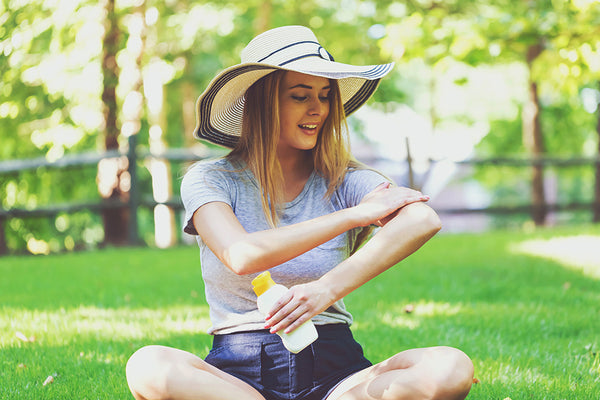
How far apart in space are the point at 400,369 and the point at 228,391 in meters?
0.55

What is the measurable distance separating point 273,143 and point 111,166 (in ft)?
24.3

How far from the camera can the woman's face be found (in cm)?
249

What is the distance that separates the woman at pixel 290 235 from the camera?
81.7 inches

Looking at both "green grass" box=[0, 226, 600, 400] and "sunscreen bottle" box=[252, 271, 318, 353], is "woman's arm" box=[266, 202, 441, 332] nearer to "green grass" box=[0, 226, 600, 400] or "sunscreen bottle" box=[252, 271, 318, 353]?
"sunscreen bottle" box=[252, 271, 318, 353]

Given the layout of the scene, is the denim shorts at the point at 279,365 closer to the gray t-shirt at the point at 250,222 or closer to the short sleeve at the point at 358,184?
the gray t-shirt at the point at 250,222

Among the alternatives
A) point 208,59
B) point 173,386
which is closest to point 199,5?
point 208,59

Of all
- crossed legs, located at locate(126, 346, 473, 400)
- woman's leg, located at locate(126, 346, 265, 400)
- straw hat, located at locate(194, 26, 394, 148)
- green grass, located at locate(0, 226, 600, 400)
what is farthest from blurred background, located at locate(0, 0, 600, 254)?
woman's leg, located at locate(126, 346, 265, 400)

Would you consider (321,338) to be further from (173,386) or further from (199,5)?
(199,5)

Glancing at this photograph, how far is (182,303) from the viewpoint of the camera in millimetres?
4840

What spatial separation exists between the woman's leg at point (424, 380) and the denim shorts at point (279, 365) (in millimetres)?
129

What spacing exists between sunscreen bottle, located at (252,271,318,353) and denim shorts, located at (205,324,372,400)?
0.63 ft

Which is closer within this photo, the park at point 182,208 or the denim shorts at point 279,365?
the denim shorts at point 279,365

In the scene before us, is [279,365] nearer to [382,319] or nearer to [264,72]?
[264,72]

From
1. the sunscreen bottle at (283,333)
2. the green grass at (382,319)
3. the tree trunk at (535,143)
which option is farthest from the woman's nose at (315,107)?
the tree trunk at (535,143)
